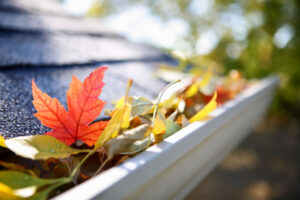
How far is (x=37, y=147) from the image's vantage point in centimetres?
35

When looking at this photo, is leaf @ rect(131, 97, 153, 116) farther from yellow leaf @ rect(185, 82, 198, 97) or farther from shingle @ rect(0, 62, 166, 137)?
yellow leaf @ rect(185, 82, 198, 97)

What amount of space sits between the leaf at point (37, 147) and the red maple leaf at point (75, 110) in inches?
1.6

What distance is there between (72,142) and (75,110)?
6 cm

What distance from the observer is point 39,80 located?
25.4 inches

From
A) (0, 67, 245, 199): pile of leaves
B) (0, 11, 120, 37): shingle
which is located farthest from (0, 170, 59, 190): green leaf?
(0, 11, 120, 37): shingle

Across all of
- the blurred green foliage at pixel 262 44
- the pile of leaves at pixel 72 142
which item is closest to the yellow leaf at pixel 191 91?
the pile of leaves at pixel 72 142

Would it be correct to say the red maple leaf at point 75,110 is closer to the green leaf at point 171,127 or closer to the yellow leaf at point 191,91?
the green leaf at point 171,127

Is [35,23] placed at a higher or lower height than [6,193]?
higher

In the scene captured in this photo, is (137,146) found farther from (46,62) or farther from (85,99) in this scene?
(46,62)

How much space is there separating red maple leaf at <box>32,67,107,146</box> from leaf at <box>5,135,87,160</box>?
4 cm

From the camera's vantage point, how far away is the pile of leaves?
318mm

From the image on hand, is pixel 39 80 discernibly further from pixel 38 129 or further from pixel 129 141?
pixel 129 141

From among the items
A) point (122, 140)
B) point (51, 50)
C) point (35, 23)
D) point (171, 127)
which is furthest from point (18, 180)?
point (35, 23)

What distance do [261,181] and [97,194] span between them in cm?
341
